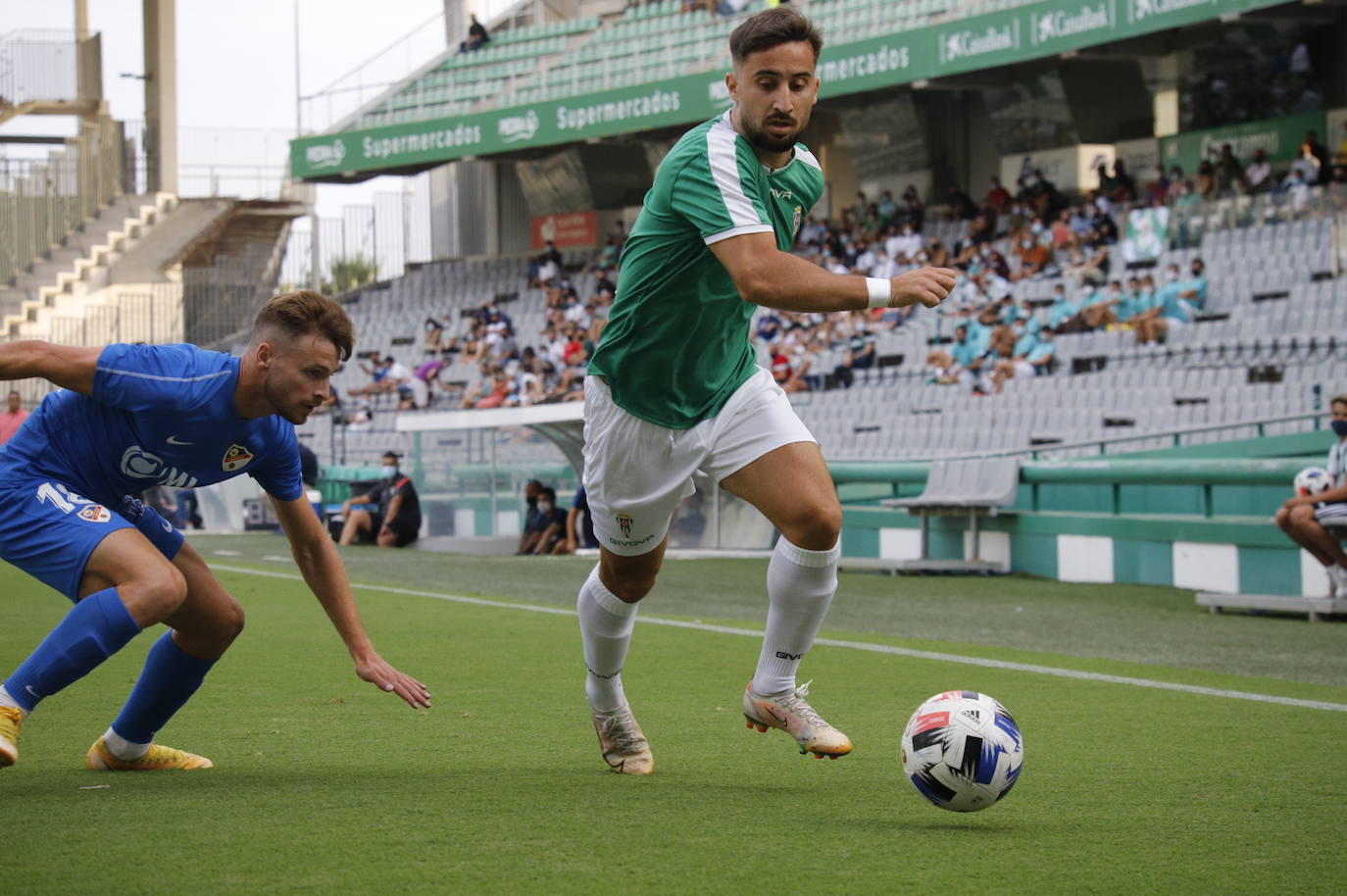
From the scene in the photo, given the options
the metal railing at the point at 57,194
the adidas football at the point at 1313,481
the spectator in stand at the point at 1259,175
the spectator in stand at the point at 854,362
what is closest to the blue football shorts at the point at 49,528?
the adidas football at the point at 1313,481

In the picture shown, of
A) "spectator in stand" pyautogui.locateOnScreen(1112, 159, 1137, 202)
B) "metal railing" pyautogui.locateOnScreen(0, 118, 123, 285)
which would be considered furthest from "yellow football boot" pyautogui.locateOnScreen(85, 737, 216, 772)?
"metal railing" pyautogui.locateOnScreen(0, 118, 123, 285)

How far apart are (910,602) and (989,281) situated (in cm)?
1124

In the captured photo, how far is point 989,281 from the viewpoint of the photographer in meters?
23.1

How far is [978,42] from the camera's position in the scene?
1028 inches

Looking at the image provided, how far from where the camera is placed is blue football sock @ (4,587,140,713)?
422 cm

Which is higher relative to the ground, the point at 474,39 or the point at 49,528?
the point at 474,39

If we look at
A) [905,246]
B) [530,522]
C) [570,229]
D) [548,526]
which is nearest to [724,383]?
[548,526]

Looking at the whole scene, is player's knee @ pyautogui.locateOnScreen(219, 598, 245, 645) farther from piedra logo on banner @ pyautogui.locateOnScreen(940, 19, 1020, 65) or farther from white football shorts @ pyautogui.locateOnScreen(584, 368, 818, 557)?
piedra logo on banner @ pyautogui.locateOnScreen(940, 19, 1020, 65)

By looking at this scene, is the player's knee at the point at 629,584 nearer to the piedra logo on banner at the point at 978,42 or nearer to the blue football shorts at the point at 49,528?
the blue football shorts at the point at 49,528

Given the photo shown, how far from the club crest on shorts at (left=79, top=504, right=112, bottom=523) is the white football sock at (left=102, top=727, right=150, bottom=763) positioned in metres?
0.78

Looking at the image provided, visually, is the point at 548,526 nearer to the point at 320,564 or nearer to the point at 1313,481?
the point at 1313,481

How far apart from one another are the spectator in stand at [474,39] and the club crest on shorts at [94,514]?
34935 millimetres

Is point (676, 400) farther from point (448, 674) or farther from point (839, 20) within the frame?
point (839, 20)

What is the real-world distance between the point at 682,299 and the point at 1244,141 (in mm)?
22815
